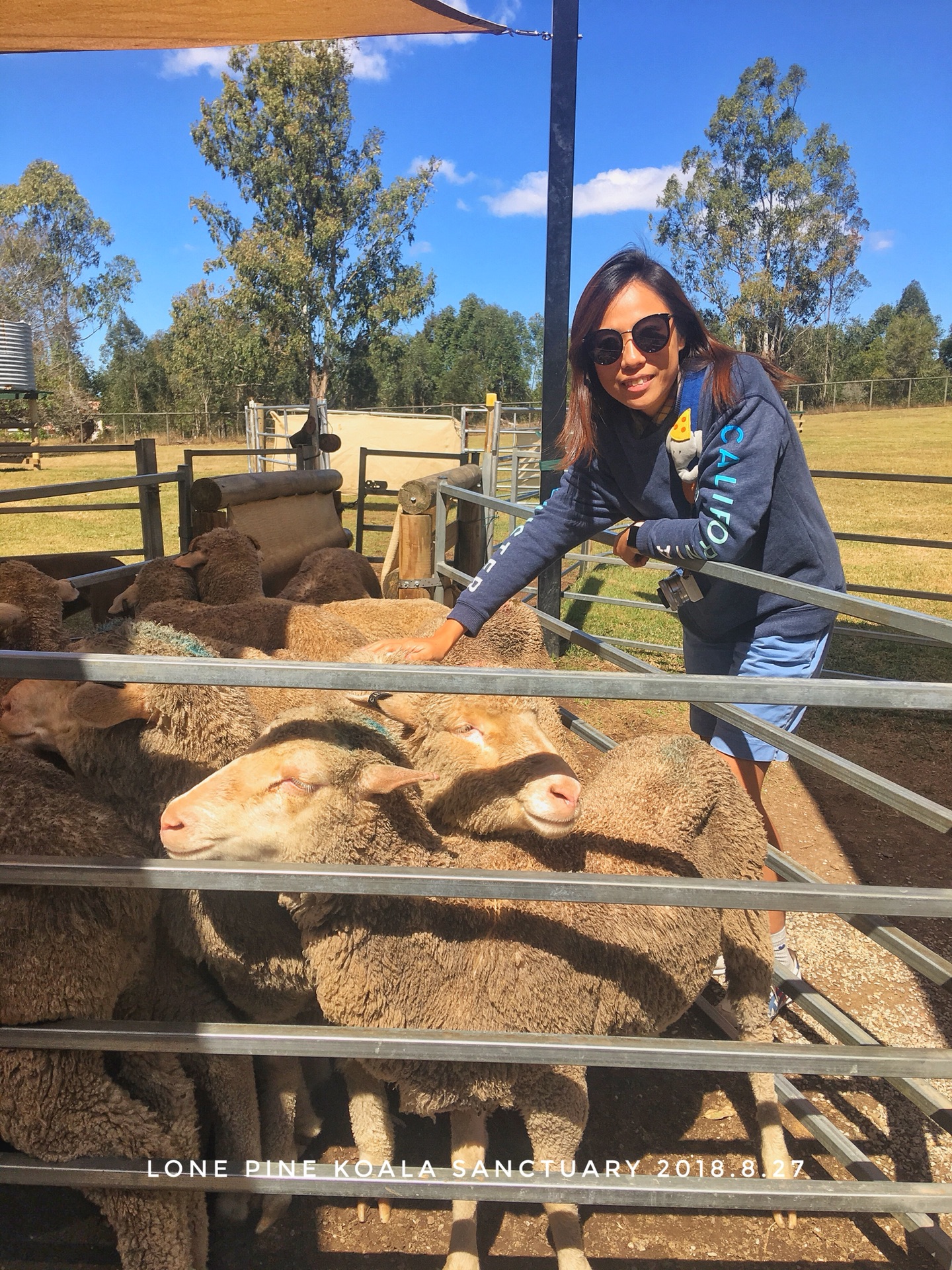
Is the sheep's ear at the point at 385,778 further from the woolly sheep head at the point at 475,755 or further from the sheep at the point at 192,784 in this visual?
the sheep at the point at 192,784

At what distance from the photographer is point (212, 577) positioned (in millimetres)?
4484

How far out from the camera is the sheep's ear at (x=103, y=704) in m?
2.03

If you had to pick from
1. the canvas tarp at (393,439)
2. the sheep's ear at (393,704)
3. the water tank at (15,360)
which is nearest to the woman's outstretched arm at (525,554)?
the sheep's ear at (393,704)

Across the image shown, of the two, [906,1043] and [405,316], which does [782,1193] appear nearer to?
[906,1043]

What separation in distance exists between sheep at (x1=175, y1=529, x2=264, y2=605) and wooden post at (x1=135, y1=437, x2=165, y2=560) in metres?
0.55

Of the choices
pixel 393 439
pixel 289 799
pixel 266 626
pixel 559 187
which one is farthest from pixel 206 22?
pixel 393 439

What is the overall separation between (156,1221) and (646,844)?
1.45 meters

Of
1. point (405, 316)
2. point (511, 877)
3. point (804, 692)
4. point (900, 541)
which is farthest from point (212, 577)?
point (405, 316)

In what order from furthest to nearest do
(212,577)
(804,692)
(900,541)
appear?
1. (900,541)
2. (212,577)
3. (804,692)

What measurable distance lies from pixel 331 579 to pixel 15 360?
10.8 feet

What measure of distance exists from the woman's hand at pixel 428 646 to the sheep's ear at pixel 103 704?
0.64m

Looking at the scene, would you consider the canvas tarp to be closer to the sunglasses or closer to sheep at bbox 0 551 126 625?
sheep at bbox 0 551 126 625

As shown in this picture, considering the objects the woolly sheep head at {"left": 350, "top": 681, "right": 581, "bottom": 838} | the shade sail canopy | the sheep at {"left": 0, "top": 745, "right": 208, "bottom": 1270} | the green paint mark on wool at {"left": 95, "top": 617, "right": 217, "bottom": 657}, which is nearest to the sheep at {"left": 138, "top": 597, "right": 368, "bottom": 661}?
the green paint mark on wool at {"left": 95, "top": 617, "right": 217, "bottom": 657}

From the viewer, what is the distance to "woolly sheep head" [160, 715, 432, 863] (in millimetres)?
1676
